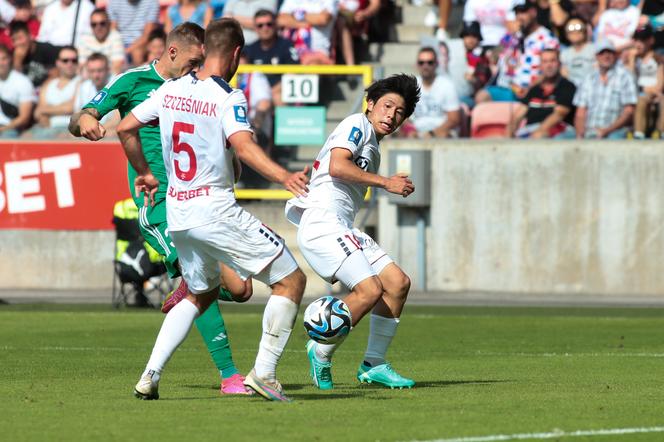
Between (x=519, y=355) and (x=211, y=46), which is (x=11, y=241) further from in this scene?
(x=211, y=46)

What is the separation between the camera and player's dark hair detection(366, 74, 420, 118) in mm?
10305

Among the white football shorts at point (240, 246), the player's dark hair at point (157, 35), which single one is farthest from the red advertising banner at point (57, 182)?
the white football shorts at point (240, 246)

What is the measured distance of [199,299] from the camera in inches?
364

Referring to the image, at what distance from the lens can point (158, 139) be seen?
10773 mm

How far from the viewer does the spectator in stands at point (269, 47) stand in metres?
22.8

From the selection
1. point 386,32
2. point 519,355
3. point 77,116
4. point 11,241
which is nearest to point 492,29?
point 386,32

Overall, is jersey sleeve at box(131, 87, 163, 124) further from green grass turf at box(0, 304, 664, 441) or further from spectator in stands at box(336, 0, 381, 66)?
spectator in stands at box(336, 0, 381, 66)

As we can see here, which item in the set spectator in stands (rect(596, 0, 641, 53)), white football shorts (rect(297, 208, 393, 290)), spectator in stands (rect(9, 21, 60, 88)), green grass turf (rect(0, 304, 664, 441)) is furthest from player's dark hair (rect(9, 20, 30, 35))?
white football shorts (rect(297, 208, 393, 290))

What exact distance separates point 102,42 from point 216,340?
1544cm

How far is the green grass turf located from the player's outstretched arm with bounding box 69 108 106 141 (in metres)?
1.72

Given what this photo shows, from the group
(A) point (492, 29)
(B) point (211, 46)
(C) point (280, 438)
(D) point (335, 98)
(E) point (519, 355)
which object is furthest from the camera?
(A) point (492, 29)

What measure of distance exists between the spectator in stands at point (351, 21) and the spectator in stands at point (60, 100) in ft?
14.3

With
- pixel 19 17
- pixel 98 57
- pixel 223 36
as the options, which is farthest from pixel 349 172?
pixel 19 17

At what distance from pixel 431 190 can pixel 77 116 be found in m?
13.2
